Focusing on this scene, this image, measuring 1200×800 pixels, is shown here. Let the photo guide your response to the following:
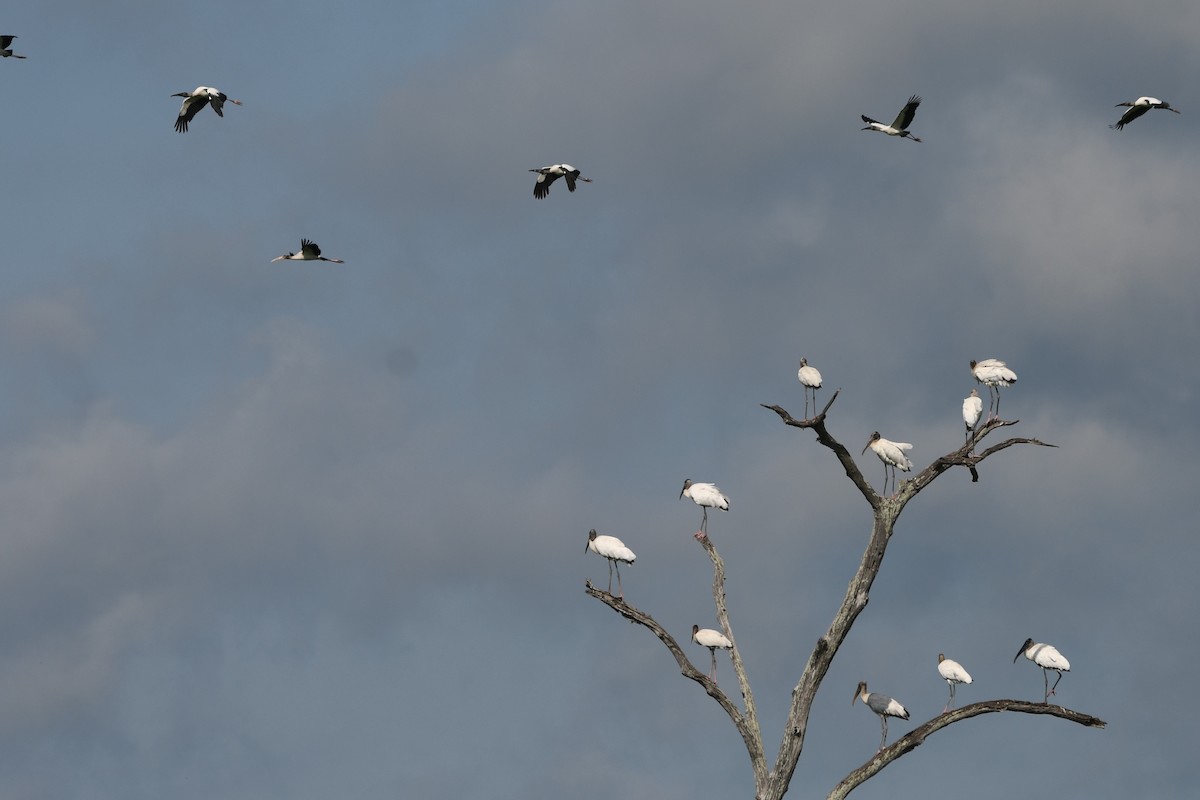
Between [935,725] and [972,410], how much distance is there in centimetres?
670

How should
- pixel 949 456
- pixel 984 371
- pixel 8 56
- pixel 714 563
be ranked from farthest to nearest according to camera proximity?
1. pixel 8 56
2. pixel 984 371
3. pixel 714 563
4. pixel 949 456

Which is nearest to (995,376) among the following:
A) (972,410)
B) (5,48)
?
(972,410)

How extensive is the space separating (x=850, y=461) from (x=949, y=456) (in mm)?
1894

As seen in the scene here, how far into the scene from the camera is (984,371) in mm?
41188

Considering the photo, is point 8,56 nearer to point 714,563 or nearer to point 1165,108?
point 714,563

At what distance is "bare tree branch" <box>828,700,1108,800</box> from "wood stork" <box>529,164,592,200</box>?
15.3 m

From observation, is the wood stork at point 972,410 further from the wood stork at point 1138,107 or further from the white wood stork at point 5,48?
the white wood stork at point 5,48

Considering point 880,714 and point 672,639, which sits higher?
point 672,639

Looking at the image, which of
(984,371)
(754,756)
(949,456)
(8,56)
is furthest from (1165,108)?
(8,56)

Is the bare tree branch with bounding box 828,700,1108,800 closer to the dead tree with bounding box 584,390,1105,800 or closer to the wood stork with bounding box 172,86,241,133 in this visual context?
the dead tree with bounding box 584,390,1105,800

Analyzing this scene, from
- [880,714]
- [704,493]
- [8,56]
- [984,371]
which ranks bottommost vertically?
[880,714]

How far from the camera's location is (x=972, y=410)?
130 ft

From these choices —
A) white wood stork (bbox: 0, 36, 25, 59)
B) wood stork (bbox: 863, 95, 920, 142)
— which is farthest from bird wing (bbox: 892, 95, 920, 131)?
white wood stork (bbox: 0, 36, 25, 59)

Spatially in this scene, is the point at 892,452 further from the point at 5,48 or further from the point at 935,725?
the point at 5,48
